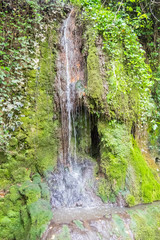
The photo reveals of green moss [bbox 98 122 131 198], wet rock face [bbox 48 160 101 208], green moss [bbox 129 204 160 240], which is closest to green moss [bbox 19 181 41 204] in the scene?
wet rock face [bbox 48 160 101 208]

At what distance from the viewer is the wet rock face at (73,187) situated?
3596 mm

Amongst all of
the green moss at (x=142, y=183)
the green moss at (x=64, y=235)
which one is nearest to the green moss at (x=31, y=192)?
the green moss at (x=64, y=235)

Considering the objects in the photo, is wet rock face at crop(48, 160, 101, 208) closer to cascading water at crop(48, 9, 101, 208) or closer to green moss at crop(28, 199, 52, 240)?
cascading water at crop(48, 9, 101, 208)

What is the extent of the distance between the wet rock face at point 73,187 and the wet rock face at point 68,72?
43cm

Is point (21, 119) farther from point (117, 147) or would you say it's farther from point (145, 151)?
point (145, 151)

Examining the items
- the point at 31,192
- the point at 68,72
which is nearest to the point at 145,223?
the point at 31,192

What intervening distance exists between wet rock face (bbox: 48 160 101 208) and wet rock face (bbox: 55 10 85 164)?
0.43 meters

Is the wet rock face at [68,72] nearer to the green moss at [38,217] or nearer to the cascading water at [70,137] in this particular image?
the cascading water at [70,137]

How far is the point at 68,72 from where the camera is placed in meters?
5.10

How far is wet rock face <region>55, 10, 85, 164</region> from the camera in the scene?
4.68 metres

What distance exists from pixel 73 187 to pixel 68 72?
3277mm

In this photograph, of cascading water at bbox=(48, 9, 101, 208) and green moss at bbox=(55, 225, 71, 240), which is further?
cascading water at bbox=(48, 9, 101, 208)

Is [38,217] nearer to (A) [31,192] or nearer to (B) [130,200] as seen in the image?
(A) [31,192]

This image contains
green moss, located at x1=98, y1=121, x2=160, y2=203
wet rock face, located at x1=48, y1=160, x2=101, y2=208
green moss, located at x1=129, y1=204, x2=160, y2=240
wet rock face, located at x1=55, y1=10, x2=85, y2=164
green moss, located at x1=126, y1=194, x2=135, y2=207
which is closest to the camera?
green moss, located at x1=129, y1=204, x2=160, y2=240
